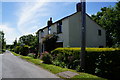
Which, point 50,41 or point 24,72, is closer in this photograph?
point 24,72

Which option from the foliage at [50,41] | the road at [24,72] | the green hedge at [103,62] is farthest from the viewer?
the foliage at [50,41]

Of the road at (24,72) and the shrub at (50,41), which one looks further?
the shrub at (50,41)

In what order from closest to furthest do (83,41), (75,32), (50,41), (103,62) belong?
(103,62) → (83,41) → (75,32) → (50,41)

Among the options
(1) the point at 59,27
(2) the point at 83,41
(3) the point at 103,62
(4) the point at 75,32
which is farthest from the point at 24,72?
(1) the point at 59,27

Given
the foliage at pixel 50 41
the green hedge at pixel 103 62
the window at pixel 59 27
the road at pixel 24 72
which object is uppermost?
the window at pixel 59 27

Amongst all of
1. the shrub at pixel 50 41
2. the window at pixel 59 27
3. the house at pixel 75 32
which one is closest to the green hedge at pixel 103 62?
the house at pixel 75 32

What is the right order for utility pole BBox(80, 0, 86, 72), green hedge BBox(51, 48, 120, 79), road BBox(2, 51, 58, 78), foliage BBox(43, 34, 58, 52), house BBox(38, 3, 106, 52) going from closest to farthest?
green hedge BBox(51, 48, 120, 79) → road BBox(2, 51, 58, 78) → utility pole BBox(80, 0, 86, 72) → house BBox(38, 3, 106, 52) → foliage BBox(43, 34, 58, 52)

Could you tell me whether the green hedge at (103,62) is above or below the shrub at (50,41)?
below

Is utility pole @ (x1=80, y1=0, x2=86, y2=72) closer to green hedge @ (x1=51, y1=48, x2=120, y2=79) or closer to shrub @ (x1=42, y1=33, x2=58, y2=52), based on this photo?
green hedge @ (x1=51, y1=48, x2=120, y2=79)

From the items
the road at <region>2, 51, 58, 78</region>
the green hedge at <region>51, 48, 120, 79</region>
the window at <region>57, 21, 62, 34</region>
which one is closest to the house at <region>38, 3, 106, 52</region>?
the window at <region>57, 21, 62, 34</region>

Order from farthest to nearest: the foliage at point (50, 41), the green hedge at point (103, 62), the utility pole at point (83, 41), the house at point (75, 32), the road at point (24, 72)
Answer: the foliage at point (50, 41)
the house at point (75, 32)
the utility pole at point (83, 41)
the road at point (24, 72)
the green hedge at point (103, 62)

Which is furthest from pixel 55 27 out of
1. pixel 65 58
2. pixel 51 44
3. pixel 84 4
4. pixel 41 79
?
pixel 41 79

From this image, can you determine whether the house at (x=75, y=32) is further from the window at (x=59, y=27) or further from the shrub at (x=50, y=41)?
the shrub at (x=50, y=41)

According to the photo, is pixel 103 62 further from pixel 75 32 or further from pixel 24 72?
pixel 75 32
